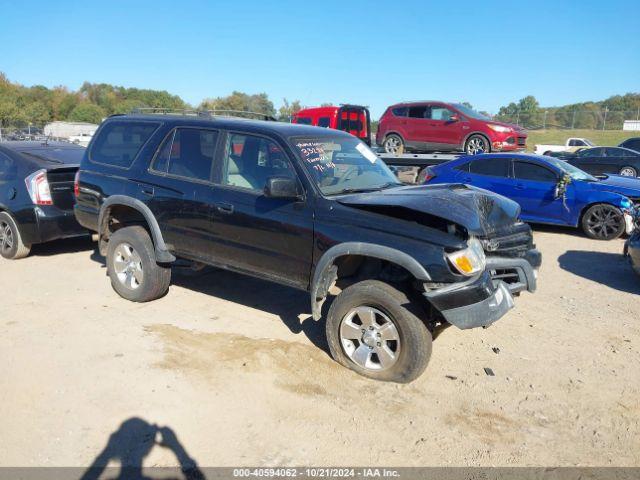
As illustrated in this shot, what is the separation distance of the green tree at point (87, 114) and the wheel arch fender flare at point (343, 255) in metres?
72.0

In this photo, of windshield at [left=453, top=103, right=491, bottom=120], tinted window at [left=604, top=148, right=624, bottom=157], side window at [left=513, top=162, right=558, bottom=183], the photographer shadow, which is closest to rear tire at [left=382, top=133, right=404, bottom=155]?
windshield at [left=453, top=103, right=491, bottom=120]

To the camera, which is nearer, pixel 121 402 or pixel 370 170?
pixel 121 402

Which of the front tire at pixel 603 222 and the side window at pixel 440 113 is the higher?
the side window at pixel 440 113

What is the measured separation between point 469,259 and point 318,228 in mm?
1194

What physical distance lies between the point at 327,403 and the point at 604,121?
148 ft

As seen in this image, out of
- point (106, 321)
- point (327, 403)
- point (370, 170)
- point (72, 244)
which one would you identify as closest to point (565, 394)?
point (327, 403)

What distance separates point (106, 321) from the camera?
521 centimetres

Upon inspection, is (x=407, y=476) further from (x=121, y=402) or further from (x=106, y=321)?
(x=106, y=321)

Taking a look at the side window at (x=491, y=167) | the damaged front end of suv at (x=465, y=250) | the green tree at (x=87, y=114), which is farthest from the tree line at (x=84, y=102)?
the damaged front end of suv at (x=465, y=250)

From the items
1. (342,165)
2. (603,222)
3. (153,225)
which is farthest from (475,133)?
(153,225)

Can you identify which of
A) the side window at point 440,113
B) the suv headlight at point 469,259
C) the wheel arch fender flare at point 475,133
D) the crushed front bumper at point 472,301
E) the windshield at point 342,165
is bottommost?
the crushed front bumper at point 472,301

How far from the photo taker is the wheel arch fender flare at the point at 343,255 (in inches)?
149

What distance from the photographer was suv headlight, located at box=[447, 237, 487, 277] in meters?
3.72

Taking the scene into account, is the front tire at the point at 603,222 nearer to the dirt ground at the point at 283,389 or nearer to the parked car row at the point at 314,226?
the parked car row at the point at 314,226
